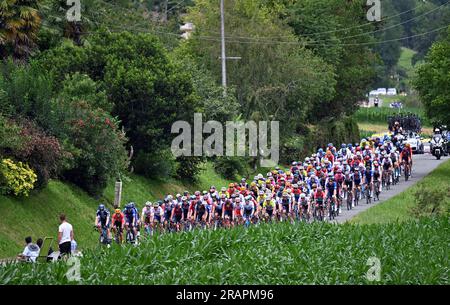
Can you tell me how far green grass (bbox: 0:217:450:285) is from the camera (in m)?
26.7

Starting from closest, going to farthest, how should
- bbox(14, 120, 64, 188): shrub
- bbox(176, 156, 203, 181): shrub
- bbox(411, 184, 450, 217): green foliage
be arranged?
1. bbox(14, 120, 64, 188): shrub
2. bbox(411, 184, 450, 217): green foliage
3. bbox(176, 156, 203, 181): shrub

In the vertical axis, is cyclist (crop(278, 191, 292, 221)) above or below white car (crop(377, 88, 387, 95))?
below

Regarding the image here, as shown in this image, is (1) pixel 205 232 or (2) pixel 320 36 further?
(2) pixel 320 36

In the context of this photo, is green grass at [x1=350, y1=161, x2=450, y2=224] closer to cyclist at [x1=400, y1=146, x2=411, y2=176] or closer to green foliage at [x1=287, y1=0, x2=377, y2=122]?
cyclist at [x1=400, y1=146, x2=411, y2=176]

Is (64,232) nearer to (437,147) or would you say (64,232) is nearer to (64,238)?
(64,238)

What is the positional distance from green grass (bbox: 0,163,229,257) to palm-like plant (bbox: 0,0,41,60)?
5.48 m

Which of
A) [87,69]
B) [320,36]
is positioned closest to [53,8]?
[87,69]

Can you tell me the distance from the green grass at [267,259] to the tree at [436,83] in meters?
32.6

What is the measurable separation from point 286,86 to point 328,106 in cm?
1757

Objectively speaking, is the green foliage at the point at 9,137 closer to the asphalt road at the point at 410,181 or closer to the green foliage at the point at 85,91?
the green foliage at the point at 85,91

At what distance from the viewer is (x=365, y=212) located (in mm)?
49062

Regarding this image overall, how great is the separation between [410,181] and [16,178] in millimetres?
24860

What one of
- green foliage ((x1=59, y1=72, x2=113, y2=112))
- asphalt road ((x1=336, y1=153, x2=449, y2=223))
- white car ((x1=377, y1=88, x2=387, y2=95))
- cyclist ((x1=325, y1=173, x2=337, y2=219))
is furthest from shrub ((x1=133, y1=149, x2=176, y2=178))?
white car ((x1=377, y1=88, x2=387, y2=95))

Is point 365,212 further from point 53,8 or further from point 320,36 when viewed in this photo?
point 320,36
